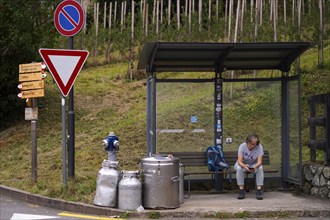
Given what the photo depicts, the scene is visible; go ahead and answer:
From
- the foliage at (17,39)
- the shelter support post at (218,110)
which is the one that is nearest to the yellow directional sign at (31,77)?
the shelter support post at (218,110)

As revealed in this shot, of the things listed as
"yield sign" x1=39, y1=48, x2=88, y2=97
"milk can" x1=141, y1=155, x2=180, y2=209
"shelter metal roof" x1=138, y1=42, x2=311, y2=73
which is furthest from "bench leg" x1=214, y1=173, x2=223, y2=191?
"yield sign" x1=39, y1=48, x2=88, y2=97

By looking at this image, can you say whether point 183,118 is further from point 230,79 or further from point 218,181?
point 218,181

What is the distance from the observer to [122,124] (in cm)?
1588

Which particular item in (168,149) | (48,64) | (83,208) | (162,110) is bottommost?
(83,208)

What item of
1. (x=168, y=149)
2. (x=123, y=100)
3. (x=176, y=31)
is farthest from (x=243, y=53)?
(x=176, y=31)

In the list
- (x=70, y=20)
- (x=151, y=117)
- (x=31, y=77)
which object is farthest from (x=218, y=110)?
(x=31, y=77)

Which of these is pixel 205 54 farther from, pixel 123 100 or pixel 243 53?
pixel 123 100

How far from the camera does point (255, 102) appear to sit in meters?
11.6

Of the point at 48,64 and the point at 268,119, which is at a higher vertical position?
the point at 48,64

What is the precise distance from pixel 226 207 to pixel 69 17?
4615mm

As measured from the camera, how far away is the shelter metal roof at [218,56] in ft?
33.0

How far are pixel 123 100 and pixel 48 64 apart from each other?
30.0ft

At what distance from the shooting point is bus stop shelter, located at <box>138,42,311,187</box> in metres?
10.4

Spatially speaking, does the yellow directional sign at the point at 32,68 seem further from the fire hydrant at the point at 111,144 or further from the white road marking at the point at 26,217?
the white road marking at the point at 26,217
